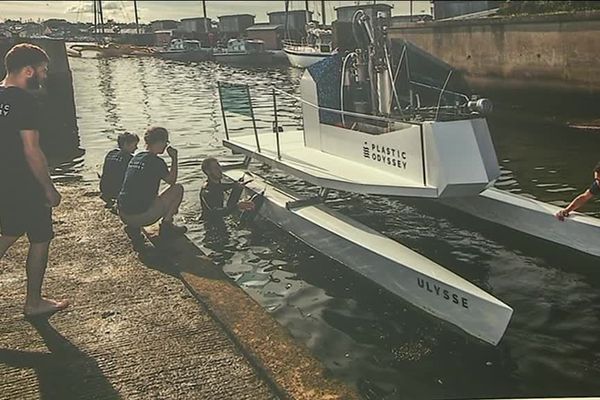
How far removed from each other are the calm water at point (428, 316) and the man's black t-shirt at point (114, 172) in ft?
4.10

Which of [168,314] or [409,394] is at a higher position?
[168,314]

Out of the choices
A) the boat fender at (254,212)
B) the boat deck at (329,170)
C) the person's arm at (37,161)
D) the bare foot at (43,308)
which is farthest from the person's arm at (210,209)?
the person's arm at (37,161)

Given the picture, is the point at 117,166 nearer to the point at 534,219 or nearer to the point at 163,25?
the point at 534,219

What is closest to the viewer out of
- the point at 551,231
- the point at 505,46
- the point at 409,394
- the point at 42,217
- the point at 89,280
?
the point at 409,394

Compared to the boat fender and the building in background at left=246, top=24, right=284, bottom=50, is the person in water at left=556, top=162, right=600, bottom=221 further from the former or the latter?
the building in background at left=246, top=24, right=284, bottom=50

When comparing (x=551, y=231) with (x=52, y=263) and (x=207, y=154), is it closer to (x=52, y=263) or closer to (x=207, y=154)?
(x=52, y=263)

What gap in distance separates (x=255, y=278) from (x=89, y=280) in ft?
6.54

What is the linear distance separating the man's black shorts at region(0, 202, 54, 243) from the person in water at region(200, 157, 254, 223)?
4228mm

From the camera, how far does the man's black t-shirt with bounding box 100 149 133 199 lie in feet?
30.7

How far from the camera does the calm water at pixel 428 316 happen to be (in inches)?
207

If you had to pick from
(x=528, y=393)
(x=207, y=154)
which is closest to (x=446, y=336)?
(x=528, y=393)

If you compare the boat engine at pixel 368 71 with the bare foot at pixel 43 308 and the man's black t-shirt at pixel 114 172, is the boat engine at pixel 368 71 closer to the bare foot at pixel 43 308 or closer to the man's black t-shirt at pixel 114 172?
the man's black t-shirt at pixel 114 172

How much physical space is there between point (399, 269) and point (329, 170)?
2570mm

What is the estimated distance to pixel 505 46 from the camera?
2512 centimetres
